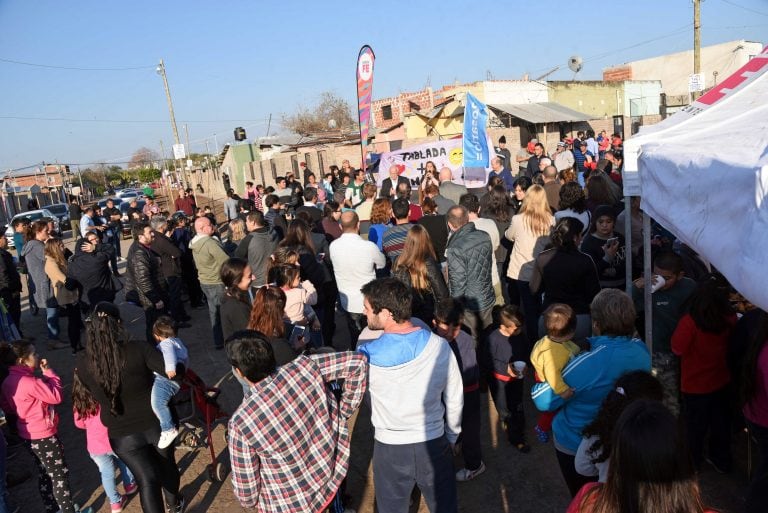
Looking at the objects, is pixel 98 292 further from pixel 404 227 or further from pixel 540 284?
pixel 540 284

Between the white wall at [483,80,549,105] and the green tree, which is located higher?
the white wall at [483,80,549,105]

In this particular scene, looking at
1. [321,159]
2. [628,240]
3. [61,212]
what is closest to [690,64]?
[321,159]

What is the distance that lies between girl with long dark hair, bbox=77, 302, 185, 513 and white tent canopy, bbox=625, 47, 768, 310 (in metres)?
3.17

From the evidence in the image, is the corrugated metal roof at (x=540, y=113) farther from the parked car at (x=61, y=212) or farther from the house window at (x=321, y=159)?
the parked car at (x=61, y=212)

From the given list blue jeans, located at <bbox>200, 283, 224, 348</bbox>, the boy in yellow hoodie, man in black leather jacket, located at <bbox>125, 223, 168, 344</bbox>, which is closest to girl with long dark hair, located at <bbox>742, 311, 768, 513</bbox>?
the boy in yellow hoodie

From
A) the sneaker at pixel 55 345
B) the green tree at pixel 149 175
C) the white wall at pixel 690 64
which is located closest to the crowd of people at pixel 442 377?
the sneaker at pixel 55 345

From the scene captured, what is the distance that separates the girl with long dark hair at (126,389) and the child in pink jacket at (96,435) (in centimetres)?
16

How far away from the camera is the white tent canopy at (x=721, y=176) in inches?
69.5

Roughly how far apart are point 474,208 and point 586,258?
1.57m

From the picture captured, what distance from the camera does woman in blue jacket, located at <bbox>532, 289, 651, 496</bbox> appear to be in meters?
2.73

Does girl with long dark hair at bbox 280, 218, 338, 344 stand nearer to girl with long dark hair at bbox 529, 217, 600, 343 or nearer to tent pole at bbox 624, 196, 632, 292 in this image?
girl with long dark hair at bbox 529, 217, 600, 343

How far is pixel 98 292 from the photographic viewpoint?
723cm

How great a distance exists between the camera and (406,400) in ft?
8.85

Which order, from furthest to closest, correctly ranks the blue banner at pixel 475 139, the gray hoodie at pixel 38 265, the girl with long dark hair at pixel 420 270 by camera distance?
the blue banner at pixel 475 139
the gray hoodie at pixel 38 265
the girl with long dark hair at pixel 420 270
